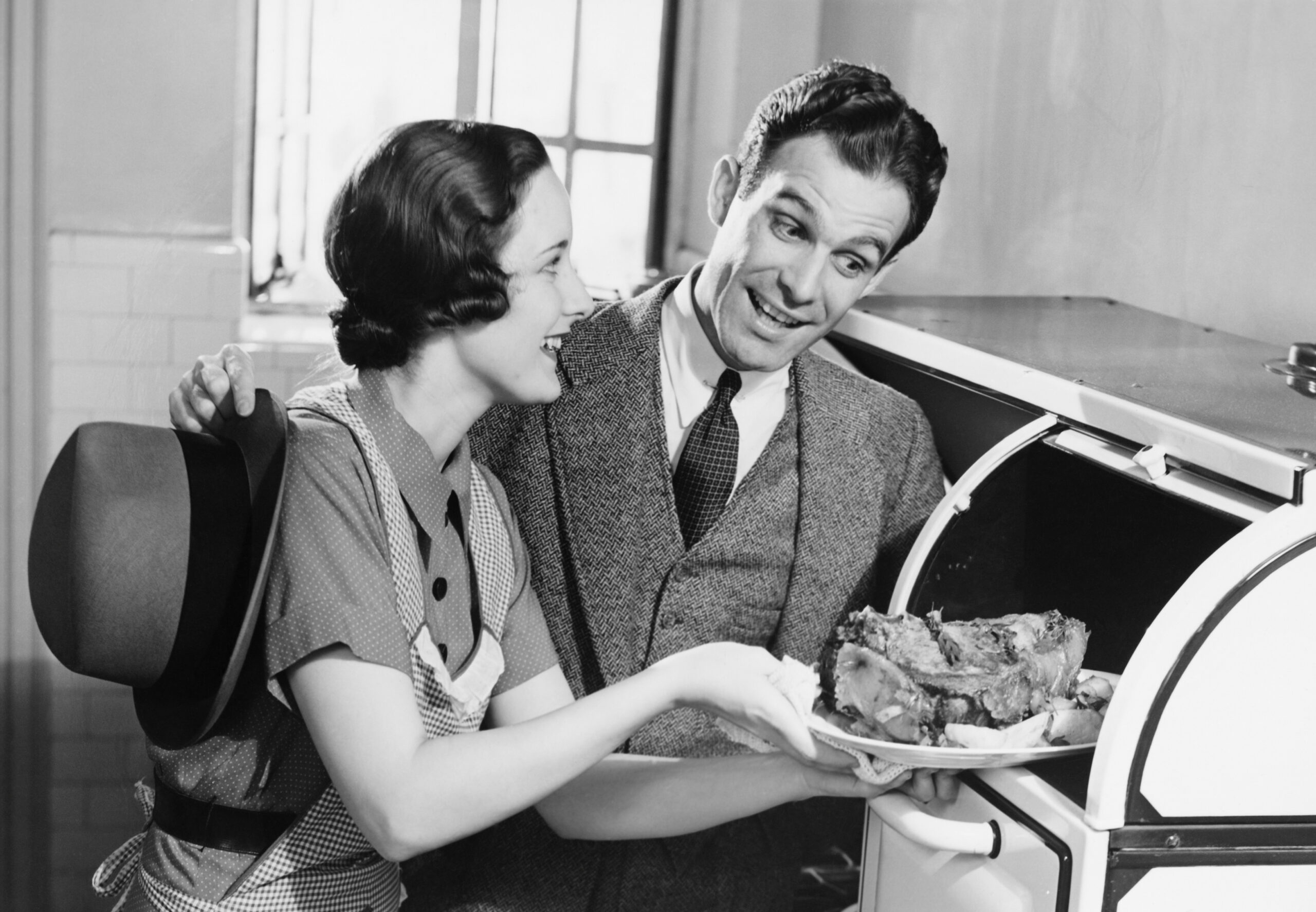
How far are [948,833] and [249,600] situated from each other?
2.07 ft

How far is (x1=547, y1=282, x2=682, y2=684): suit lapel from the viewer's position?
1672 mm

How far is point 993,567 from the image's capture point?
5.38ft

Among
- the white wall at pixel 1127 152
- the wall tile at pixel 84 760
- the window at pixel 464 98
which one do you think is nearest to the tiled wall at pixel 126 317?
the window at pixel 464 98

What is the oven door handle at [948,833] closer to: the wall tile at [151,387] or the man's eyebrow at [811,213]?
the man's eyebrow at [811,213]

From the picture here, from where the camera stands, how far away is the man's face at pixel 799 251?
1677 mm

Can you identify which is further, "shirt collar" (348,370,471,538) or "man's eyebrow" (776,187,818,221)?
"man's eyebrow" (776,187,818,221)

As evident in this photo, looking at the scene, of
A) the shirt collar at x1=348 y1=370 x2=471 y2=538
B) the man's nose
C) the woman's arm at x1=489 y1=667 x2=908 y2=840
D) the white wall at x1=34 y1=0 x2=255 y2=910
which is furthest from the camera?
the white wall at x1=34 y1=0 x2=255 y2=910

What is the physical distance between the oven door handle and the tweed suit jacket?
1.52 ft

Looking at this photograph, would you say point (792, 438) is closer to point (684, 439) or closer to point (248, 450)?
point (684, 439)

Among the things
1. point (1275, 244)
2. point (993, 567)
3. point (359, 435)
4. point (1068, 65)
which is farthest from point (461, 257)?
point (1068, 65)

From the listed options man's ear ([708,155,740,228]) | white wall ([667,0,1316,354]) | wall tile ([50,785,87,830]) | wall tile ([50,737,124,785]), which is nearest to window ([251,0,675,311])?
white wall ([667,0,1316,354])

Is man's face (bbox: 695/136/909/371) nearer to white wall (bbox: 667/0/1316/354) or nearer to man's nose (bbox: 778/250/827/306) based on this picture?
man's nose (bbox: 778/250/827/306)

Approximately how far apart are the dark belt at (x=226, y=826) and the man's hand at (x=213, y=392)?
14.1 inches

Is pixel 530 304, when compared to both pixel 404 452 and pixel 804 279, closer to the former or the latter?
pixel 404 452
